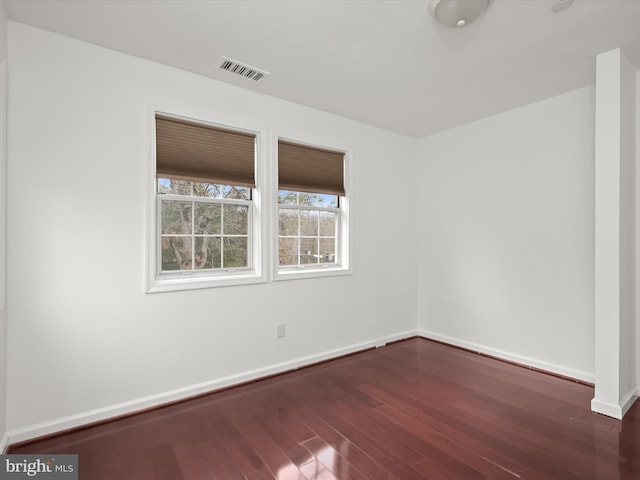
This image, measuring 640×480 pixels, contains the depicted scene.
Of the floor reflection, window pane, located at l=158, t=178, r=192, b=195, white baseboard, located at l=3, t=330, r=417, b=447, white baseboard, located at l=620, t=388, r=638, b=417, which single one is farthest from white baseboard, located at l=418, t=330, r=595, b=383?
window pane, located at l=158, t=178, r=192, b=195

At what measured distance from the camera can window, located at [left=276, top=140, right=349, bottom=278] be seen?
3479mm

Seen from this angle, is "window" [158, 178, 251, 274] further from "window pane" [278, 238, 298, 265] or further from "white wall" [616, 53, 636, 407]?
"white wall" [616, 53, 636, 407]

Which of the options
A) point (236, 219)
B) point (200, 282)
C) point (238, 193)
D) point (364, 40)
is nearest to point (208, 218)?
point (236, 219)

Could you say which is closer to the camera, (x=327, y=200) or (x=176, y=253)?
(x=176, y=253)

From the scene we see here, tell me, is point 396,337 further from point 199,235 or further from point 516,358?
point 199,235

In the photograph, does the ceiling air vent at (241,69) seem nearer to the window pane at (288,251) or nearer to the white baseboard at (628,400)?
the window pane at (288,251)

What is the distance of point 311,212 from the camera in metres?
3.75

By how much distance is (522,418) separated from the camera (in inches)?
96.5

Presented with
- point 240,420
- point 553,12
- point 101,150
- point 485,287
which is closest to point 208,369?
point 240,420

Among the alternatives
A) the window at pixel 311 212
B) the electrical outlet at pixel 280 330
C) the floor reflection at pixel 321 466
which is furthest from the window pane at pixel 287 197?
the floor reflection at pixel 321 466

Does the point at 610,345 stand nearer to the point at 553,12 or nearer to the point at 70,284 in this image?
the point at 553,12

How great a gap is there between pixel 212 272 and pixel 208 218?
494mm

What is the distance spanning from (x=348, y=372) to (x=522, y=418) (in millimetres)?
1483

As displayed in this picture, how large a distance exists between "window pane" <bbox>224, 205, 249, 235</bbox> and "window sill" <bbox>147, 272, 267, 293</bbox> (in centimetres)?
42
